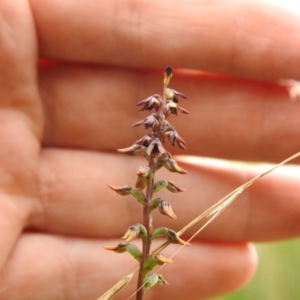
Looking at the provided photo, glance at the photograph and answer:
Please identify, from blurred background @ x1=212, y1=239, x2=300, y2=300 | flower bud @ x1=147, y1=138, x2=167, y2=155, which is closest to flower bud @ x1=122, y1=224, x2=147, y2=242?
flower bud @ x1=147, y1=138, x2=167, y2=155

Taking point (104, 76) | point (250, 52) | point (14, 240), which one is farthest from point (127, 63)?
point (14, 240)

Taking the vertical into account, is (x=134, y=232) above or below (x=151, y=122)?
below

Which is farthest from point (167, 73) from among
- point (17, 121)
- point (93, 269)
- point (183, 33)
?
point (93, 269)

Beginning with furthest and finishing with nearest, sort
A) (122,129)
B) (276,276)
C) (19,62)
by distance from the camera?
1. (276,276)
2. (122,129)
3. (19,62)

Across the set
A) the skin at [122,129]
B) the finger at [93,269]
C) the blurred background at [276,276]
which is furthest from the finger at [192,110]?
the blurred background at [276,276]

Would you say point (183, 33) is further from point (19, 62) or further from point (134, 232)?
point (134, 232)

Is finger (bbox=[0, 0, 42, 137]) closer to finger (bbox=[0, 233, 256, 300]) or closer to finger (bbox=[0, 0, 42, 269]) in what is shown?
finger (bbox=[0, 0, 42, 269])

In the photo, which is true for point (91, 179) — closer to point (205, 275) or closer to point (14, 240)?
point (14, 240)
